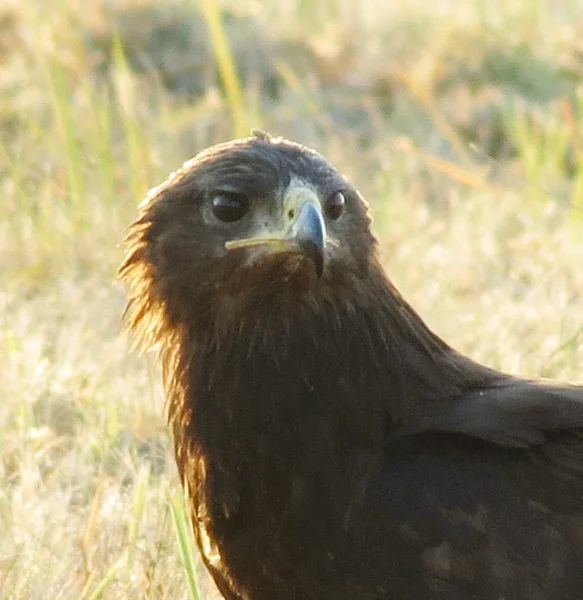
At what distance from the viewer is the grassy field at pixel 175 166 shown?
4289 mm

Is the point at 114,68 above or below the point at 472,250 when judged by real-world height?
above

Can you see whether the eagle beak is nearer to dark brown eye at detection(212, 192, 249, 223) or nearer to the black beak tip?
the black beak tip

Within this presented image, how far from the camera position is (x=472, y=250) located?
648 centimetres

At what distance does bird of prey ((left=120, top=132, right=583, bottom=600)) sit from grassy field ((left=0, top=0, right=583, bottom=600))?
0.22 metres

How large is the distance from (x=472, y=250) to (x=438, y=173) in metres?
1.24

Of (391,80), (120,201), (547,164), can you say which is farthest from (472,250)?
(391,80)

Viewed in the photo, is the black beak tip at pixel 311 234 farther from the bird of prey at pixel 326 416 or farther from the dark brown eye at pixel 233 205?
the dark brown eye at pixel 233 205

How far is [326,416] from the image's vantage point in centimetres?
347

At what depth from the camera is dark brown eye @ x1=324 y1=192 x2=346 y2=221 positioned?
3.52 metres

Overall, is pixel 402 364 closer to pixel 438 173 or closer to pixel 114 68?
pixel 438 173

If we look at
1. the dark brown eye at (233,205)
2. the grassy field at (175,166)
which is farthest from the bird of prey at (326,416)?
the grassy field at (175,166)

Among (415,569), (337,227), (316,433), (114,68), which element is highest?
(114,68)

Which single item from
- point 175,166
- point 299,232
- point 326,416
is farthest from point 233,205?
point 175,166

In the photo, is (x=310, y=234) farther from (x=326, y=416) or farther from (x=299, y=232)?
(x=326, y=416)
